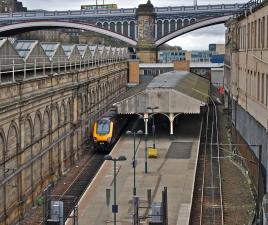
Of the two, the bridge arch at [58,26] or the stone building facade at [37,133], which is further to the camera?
the bridge arch at [58,26]

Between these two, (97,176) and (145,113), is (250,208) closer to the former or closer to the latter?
(97,176)

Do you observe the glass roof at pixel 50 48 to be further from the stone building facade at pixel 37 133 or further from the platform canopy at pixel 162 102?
the platform canopy at pixel 162 102

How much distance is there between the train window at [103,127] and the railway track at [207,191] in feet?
24.6

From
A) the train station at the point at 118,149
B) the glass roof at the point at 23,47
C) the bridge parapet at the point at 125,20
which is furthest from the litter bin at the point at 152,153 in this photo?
the bridge parapet at the point at 125,20

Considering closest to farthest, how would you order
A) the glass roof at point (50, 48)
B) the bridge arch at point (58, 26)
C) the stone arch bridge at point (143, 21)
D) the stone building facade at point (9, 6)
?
the glass roof at point (50, 48) < the stone arch bridge at point (143, 21) < the bridge arch at point (58, 26) < the stone building facade at point (9, 6)

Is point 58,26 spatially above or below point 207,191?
above

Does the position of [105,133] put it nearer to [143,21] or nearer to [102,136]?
[102,136]

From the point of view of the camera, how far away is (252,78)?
31047mm

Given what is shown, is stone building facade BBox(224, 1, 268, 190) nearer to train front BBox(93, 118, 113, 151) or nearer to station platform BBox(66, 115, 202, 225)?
station platform BBox(66, 115, 202, 225)

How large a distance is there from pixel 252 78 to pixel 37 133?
13.4 m

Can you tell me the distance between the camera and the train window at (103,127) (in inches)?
1547

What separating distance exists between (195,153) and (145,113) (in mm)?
6719

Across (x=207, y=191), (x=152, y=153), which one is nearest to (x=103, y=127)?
(x=152, y=153)

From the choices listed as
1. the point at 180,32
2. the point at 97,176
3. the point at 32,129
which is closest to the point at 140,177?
the point at 97,176
